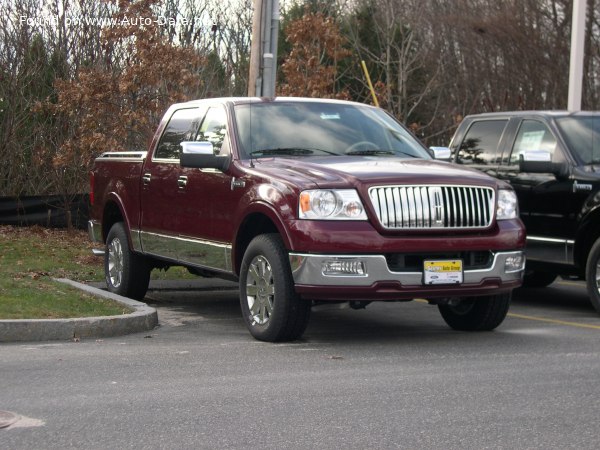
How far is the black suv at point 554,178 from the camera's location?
36.4ft

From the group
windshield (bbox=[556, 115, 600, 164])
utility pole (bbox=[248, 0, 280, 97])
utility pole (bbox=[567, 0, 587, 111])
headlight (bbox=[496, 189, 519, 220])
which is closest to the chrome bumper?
headlight (bbox=[496, 189, 519, 220])

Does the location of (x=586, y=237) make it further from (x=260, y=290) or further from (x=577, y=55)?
(x=577, y=55)

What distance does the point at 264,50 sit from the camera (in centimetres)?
1656

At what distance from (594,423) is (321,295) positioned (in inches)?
111

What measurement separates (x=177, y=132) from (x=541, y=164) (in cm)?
361

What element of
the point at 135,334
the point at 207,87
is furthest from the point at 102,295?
the point at 207,87

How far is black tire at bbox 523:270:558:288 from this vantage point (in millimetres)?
13648

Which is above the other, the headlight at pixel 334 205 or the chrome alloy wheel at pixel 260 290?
the headlight at pixel 334 205

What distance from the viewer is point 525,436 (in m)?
5.87

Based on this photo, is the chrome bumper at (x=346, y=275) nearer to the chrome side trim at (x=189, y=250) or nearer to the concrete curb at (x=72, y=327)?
the chrome side trim at (x=189, y=250)

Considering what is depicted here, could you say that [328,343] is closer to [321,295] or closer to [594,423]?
[321,295]

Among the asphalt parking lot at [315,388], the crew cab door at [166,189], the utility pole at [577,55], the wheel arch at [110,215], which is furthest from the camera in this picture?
the utility pole at [577,55]

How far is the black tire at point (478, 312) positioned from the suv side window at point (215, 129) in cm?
244

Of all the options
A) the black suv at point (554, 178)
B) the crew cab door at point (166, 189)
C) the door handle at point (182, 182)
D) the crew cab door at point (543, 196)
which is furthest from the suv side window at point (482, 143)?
the door handle at point (182, 182)
